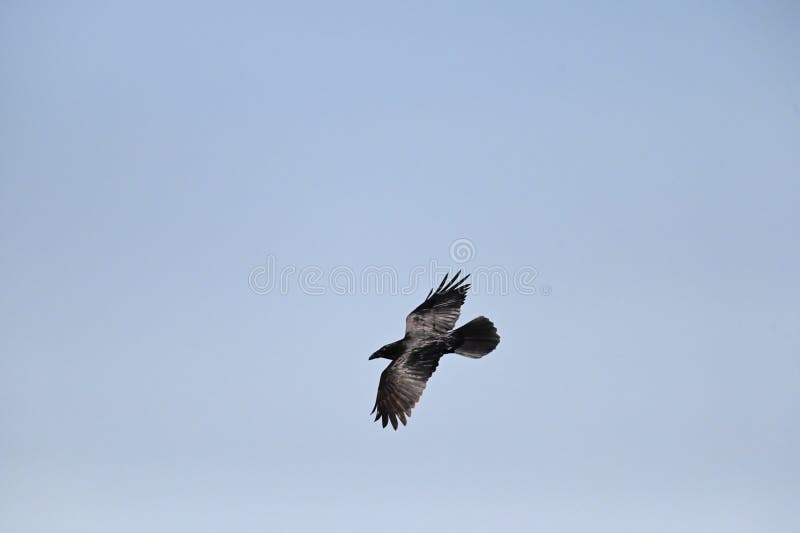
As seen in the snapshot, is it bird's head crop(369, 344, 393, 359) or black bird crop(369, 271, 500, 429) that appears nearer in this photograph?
black bird crop(369, 271, 500, 429)

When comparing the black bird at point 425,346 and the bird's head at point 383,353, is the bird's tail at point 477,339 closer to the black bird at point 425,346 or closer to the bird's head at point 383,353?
the black bird at point 425,346

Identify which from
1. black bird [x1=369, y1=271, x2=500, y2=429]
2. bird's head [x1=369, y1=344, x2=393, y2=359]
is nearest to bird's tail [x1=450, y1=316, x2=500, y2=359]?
black bird [x1=369, y1=271, x2=500, y2=429]

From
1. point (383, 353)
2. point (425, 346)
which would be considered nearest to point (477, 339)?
point (425, 346)

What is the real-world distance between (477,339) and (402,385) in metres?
2.09

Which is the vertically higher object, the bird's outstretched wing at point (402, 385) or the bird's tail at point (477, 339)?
the bird's tail at point (477, 339)

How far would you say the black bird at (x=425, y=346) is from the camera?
22.9m

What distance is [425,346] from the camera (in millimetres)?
23797

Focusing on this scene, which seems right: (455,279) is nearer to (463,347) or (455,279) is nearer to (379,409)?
(463,347)

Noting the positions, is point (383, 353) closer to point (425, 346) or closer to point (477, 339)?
point (425, 346)

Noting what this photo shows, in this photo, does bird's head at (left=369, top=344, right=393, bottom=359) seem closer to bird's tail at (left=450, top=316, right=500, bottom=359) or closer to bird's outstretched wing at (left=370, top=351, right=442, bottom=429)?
bird's outstretched wing at (left=370, top=351, right=442, bottom=429)

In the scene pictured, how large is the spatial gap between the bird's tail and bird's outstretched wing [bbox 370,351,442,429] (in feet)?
2.27

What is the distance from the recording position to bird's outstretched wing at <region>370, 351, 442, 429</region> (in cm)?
2270

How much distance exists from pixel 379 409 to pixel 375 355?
6.86 ft

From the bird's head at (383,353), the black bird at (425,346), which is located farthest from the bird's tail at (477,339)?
the bird's head at (383,353)
